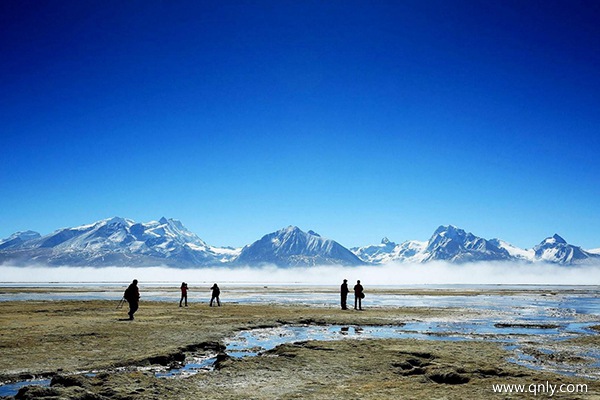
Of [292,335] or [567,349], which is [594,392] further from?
[292,335]

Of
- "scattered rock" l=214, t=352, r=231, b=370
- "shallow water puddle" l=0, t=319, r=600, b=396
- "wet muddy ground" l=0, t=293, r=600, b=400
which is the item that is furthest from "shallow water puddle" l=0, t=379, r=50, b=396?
"scattered rock" l=214, t=352, r=231, b=370

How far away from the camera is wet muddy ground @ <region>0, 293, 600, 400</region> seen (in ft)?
40.1

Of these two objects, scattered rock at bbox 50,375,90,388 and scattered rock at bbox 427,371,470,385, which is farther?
scattered rock at bbox 427,371,470,385

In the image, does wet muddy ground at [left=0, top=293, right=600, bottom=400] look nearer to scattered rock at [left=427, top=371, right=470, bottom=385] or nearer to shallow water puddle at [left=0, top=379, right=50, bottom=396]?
scattered rock at [left=427, top=371, right=470, bottom=385]

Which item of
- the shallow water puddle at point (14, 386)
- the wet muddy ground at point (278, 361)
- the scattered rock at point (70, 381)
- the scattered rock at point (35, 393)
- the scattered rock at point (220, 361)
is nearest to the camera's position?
the scattered rock at point (35, 393)

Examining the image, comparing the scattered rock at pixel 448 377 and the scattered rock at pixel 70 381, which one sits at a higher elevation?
the scattered rock at pixel 70 381

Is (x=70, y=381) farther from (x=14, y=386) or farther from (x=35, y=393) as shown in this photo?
(x=14, y=386)

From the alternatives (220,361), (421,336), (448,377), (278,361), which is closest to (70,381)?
(220,361)

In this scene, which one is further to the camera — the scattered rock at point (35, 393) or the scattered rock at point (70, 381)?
the scattered rock at point (70, 381)

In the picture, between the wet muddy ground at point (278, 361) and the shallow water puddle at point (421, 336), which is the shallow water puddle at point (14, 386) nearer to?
the shallow water puddle at point (421, 336)

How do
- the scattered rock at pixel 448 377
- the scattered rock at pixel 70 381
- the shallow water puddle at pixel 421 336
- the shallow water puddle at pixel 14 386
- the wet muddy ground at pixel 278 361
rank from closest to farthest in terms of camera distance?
the scattered rock at pixel 70 381 < the wet muddy ground at pixel 278 361 < the shallow water puddle at pixel 14 386 < the scattered rock at pixel 448 377 < the shallow water puddle at pixel 421 336

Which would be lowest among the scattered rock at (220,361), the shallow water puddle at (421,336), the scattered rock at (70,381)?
the shallow water puddle at (421,336)

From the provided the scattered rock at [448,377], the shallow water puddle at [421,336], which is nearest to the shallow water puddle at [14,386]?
the shallow water puddle at [421,336]

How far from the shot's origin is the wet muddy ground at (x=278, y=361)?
1223 cm
